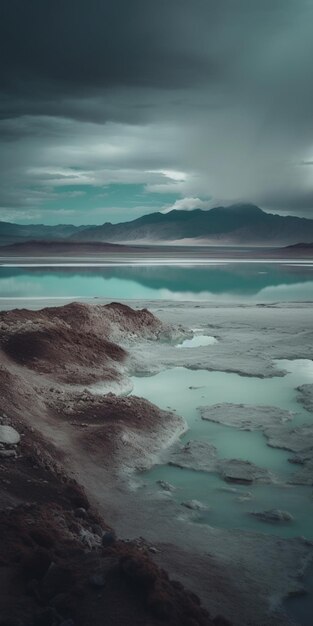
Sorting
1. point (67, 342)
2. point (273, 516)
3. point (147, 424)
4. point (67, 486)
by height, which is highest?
point (67, 342)

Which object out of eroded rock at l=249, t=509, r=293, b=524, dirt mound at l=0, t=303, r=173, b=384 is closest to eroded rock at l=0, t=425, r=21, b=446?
eroded rock at l=249, t=509, r=293, b=524

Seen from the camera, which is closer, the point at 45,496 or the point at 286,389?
the point at 45,496

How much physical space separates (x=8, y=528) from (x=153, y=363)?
26.3ft

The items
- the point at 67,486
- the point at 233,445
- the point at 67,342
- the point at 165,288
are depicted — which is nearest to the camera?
the point at 67,486

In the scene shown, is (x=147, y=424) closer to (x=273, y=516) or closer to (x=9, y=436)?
(x=9, y=436)

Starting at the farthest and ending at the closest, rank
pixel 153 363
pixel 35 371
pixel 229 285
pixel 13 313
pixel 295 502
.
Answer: pixel 229 285 < pixel 13 313 < pixel 153 363 < pixel 35 371 < pixel 295 502

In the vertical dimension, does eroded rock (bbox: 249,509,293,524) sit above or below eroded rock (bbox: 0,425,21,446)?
below

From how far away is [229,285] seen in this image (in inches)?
1385

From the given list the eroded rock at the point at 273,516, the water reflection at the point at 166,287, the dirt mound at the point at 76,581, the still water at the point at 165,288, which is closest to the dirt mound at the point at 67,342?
the eroded rock at the point at 273,516

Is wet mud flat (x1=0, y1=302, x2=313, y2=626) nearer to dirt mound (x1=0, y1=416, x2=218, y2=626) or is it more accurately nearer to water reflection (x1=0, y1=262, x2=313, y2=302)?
dirt mound (x1=0, y1=416, x2=218, y2=626)

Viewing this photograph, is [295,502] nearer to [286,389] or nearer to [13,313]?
[286,389]

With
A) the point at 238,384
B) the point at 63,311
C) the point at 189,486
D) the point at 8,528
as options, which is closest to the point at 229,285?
the point at 63,311

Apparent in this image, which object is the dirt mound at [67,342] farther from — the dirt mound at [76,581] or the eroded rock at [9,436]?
the dirt mound at [76,581]

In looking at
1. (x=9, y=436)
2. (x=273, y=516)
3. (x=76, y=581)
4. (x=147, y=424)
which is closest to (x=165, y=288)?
(x=147, y=424)
